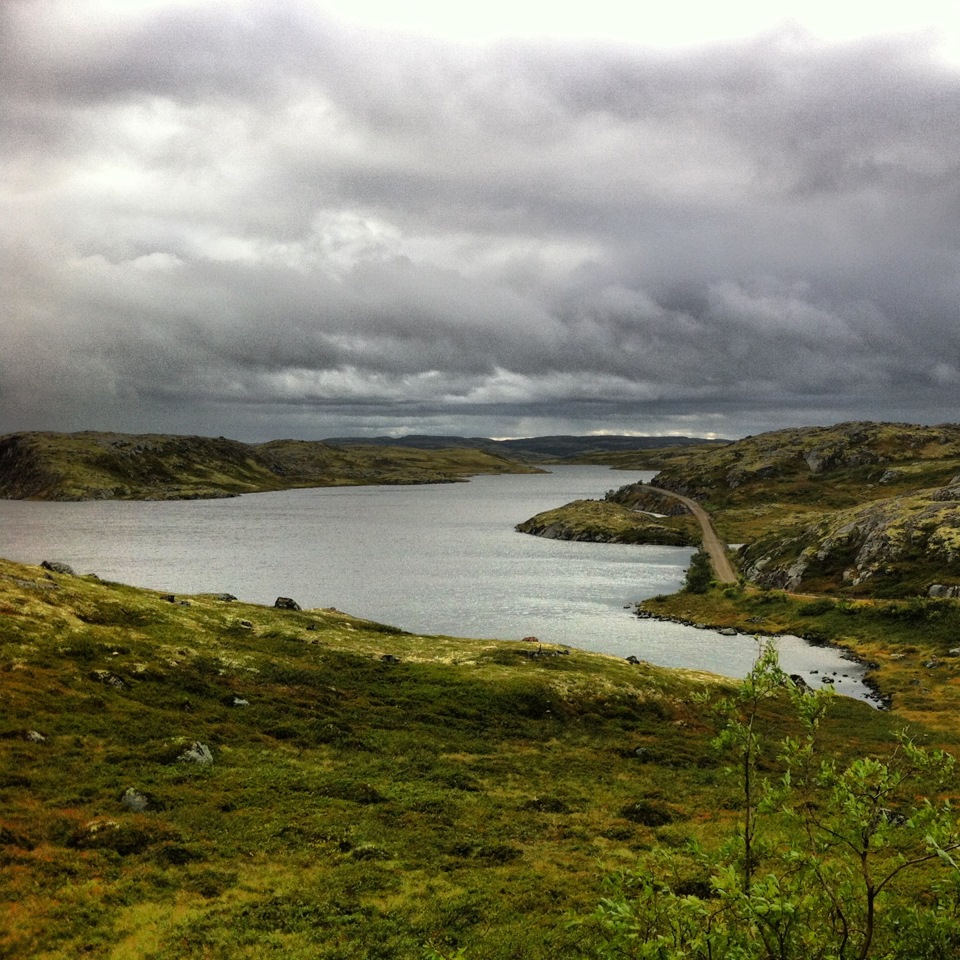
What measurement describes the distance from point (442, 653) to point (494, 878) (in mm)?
47895

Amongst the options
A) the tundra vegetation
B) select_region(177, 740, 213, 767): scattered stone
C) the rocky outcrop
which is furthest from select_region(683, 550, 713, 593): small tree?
select_region(177, 740, 213, 767): scattered stone

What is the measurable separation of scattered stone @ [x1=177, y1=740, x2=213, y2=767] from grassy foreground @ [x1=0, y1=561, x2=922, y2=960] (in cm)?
11

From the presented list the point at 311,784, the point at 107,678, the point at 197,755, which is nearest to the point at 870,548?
the point at 311,784

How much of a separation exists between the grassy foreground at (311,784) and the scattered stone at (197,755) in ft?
0.36

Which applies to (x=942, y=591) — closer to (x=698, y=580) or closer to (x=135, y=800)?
(x=698, y=580)

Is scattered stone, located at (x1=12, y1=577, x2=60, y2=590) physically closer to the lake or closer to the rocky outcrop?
the lake

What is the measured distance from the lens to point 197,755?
3906 centimetres

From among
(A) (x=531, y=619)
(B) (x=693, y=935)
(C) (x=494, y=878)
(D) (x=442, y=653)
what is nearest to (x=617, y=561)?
(A) (x=531, y=619)

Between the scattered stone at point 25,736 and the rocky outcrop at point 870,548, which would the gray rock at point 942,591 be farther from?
the scattered stone at point 25,736

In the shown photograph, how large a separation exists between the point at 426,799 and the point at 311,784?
6.72 m

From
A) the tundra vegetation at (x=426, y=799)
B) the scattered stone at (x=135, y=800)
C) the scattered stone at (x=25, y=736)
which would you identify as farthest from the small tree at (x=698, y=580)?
the scattered stone at (x=25, y=736)

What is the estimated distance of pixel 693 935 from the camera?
11.8 m

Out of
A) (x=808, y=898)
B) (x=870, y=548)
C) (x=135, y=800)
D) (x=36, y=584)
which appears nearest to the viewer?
Answer: (x=808, y=898)

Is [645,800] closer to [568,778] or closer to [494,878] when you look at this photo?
[568,778]
